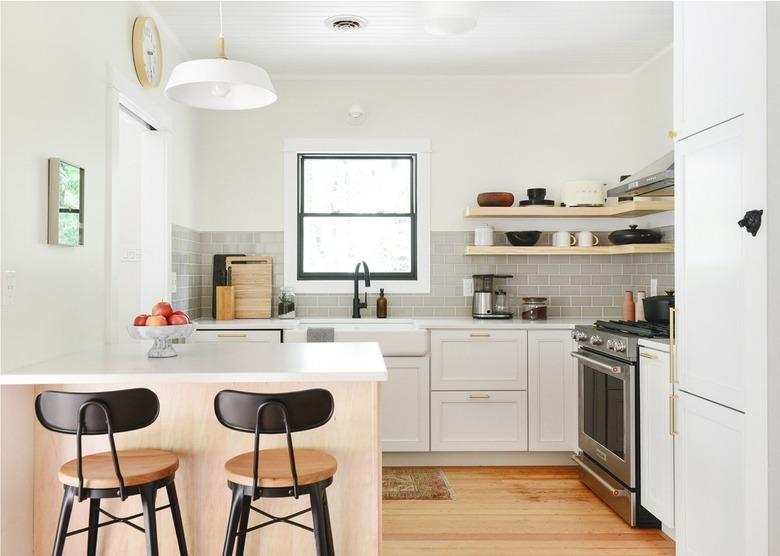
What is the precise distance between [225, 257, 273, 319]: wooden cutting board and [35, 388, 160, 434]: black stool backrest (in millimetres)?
2657

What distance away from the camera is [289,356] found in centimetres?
268

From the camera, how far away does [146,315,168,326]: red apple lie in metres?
2.56

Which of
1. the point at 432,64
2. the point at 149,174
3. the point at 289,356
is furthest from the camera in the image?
the point at 432,64

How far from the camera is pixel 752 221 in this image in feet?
7.01

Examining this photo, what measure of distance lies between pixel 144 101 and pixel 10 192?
4.76 ft

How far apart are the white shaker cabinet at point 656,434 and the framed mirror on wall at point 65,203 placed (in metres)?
2.72

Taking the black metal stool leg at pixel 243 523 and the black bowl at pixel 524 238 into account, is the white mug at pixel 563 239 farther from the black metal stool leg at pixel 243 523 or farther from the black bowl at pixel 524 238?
the black metal stool leg at pixel 243 523

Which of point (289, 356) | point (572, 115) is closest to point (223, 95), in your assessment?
point (289, 356)

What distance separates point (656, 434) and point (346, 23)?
293cm

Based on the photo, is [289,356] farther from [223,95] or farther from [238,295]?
[238,295]

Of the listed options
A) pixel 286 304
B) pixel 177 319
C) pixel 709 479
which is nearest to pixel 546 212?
pixel 286 304

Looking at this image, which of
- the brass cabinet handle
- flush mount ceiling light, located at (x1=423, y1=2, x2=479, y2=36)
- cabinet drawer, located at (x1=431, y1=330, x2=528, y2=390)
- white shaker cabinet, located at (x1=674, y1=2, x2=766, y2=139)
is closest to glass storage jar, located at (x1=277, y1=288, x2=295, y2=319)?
cabinet drawer, located at (x1=431, y1=330, x2=528, y2=390)

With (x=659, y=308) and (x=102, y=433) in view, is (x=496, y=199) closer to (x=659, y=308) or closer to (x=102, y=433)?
(x=659, y=308)

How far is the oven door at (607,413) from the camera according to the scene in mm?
3314
